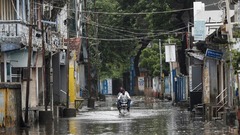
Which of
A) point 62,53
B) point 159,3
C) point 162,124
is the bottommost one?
point 162,124

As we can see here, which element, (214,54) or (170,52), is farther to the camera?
(170,52)

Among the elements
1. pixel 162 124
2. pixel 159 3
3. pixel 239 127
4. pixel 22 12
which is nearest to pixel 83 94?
pixel 159 3

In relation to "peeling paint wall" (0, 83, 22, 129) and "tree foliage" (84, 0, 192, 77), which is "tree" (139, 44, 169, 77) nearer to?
"tree foliage" (84, 0, 192, 77)

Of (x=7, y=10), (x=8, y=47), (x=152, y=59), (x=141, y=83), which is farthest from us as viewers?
(x=141, y=83)

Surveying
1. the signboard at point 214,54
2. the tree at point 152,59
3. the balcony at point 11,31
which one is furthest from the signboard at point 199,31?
the tree at point 152,59

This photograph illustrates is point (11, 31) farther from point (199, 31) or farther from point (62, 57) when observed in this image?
point (62, 57)

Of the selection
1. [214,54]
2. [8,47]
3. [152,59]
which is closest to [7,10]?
[8,47]

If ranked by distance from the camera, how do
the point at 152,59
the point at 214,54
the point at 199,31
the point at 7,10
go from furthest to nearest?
the point at 152,59 < the point at 199,31 < the point at 214,54 < the point at 7,10

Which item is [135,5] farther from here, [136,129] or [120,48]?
[136,129]

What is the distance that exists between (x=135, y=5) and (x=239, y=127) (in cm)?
4344

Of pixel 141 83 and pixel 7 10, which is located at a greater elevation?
pixel 7 10

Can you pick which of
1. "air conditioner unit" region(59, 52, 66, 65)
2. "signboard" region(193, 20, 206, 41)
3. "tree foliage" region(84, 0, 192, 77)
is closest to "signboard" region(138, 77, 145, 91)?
"tree foliage" region(84, 0, 192, 77)

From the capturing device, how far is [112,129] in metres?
28.4

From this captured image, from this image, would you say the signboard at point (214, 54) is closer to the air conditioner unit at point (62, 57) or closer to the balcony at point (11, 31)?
the balcony at point (11, 31)
